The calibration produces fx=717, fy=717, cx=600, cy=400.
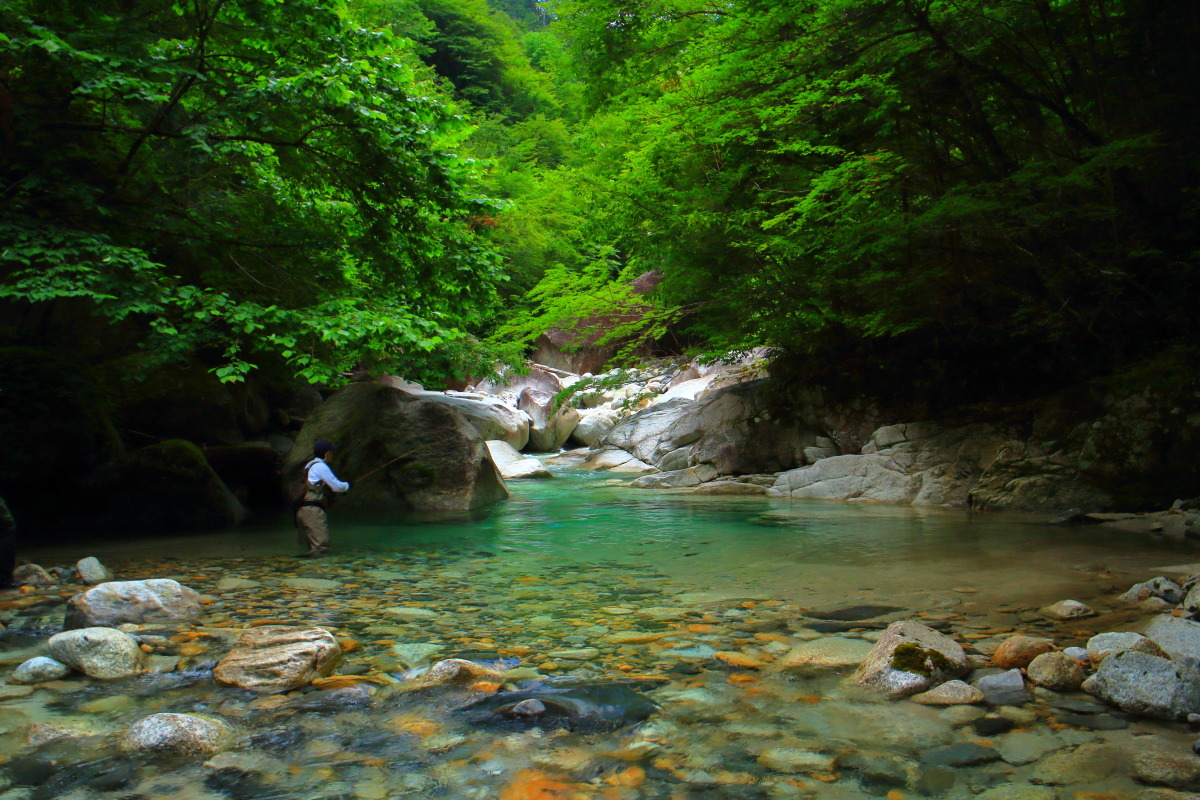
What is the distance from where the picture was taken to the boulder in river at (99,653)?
3.38m

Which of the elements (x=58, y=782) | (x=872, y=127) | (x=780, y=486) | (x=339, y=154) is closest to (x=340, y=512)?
(x=339, y=154)

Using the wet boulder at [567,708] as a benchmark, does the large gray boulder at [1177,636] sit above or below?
above

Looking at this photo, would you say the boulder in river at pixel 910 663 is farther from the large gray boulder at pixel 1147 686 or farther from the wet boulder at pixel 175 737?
the wet boulder at pixel 175 737

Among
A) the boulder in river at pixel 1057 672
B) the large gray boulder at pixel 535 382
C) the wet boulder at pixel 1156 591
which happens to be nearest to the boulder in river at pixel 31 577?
the boulder in river at pixel 1057 672

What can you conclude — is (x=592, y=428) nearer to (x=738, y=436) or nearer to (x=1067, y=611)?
(x=738, y=436)

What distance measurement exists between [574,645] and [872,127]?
9.22 meters

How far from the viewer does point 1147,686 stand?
2.78 metres

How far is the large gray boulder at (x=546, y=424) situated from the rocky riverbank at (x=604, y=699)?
15.2 meters

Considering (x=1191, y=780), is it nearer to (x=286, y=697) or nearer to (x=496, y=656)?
(x=496, y=656)

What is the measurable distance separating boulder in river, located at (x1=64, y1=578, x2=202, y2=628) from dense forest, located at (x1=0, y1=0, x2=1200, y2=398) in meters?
2.00

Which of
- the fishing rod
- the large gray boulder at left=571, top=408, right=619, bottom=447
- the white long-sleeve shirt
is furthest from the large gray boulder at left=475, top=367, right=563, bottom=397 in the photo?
the white long-sleeve shirt

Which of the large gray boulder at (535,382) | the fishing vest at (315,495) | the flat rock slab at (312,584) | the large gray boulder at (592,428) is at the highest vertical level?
the large gray boulder at (535,382)

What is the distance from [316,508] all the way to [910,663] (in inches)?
222

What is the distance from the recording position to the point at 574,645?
12.7 ft
